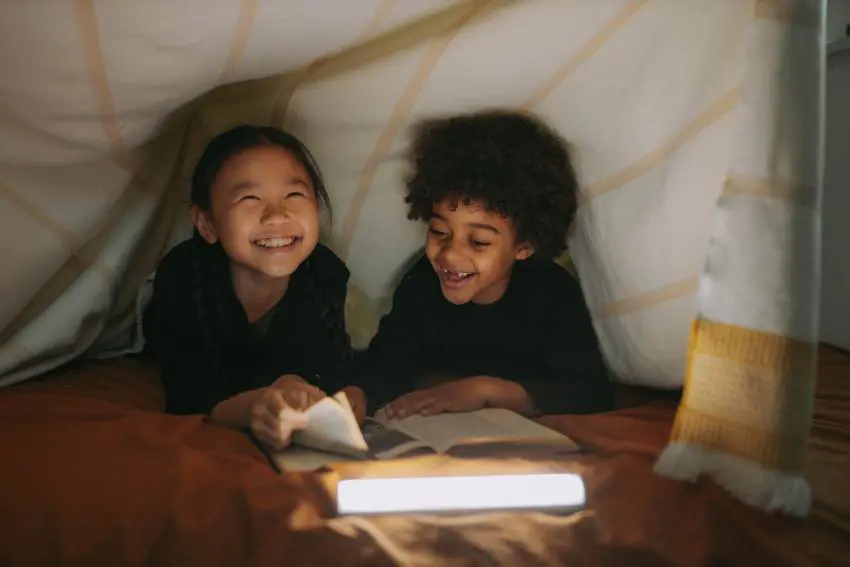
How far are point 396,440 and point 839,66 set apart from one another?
0.83 meters

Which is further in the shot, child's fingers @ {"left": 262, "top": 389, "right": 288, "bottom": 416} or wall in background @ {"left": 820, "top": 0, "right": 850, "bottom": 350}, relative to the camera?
wall in background @ {"left": 820, "top": 0, "right": 850, "bottom": 350}

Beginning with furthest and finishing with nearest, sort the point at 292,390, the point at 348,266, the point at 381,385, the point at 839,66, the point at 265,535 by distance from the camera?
the point at 839,66
the point at 348,266
the point at 381,385
the point at 292,390
the point at 265,535

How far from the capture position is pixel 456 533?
524 millimetres

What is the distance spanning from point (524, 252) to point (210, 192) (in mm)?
340

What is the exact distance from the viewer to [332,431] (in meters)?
0.62

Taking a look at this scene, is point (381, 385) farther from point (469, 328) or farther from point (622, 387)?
point (622, 387)

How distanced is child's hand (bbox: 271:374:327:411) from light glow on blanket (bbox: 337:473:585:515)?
0.31 feet

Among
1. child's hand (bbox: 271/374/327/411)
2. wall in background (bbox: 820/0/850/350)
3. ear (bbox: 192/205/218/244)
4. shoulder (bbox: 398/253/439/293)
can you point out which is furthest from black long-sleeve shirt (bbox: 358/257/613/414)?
wall in background (bbox: 820/0/850/350)

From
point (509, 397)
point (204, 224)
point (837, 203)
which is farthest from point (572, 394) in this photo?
point (837, 203)

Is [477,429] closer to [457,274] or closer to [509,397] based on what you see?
[509,397]

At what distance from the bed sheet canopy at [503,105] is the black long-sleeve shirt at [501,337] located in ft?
0.11

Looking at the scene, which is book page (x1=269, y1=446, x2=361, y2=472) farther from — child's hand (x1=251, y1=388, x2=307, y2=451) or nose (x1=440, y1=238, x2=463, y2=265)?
nose (x1=440, y1=238, x2=463, y2=265)

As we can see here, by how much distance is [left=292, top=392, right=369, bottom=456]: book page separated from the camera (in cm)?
61

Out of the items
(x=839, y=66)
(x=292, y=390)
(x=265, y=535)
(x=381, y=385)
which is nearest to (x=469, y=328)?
(x=381, y=385)
